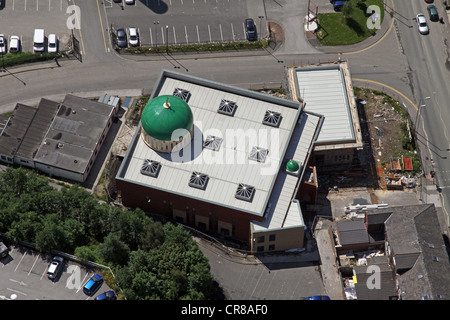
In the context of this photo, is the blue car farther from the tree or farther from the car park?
the car park

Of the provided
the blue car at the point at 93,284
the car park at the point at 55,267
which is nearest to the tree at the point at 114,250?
the blue car at the point at 93,284

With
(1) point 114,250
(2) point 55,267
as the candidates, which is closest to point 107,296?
(1) point 114,250

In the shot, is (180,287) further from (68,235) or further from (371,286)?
(371,286)

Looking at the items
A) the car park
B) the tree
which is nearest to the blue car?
the tree

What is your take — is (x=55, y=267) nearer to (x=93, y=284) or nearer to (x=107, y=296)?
(x=93, y=284)

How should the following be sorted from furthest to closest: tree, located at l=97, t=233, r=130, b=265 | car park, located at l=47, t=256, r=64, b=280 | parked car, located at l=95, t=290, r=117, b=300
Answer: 1. tree, located at l=97, t=233, r=130, b=265
2. car park, located at l=47, t=256, r=64, b=280
3. parked car, located at l=95, t=290, r=117, b=300
